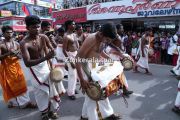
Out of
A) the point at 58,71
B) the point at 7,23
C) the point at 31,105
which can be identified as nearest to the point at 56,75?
the point at 58,71

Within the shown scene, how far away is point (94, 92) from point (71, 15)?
19131 mm

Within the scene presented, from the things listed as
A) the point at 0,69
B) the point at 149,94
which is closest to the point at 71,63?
the point at 0,69

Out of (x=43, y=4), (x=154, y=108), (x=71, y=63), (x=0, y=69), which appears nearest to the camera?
(x=154, y=108)

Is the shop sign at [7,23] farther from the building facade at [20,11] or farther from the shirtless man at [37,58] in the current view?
the shirtless man at [37,58]

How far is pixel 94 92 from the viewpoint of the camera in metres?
3.45

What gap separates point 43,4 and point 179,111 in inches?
1773

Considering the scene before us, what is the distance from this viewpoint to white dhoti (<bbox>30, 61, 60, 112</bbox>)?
14.3 feet

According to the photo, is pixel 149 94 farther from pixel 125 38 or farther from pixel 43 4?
pixel 43 4

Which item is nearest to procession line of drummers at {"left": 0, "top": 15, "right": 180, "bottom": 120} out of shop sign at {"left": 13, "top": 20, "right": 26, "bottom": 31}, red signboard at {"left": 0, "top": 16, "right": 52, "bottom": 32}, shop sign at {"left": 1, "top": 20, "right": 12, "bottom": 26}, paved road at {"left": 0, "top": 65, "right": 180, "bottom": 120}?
paved road at {"left": 0, "top": 65, "right": 180, "bottom": 120}

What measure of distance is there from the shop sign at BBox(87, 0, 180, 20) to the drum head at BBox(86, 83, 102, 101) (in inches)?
487

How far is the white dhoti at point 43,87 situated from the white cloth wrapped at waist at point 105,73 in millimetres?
1050

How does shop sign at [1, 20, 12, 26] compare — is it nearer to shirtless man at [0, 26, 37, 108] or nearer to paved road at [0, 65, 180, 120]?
paved road at [0, 65, 180, 120]

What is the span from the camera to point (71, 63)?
5.94 meters

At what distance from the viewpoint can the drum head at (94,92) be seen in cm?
340
